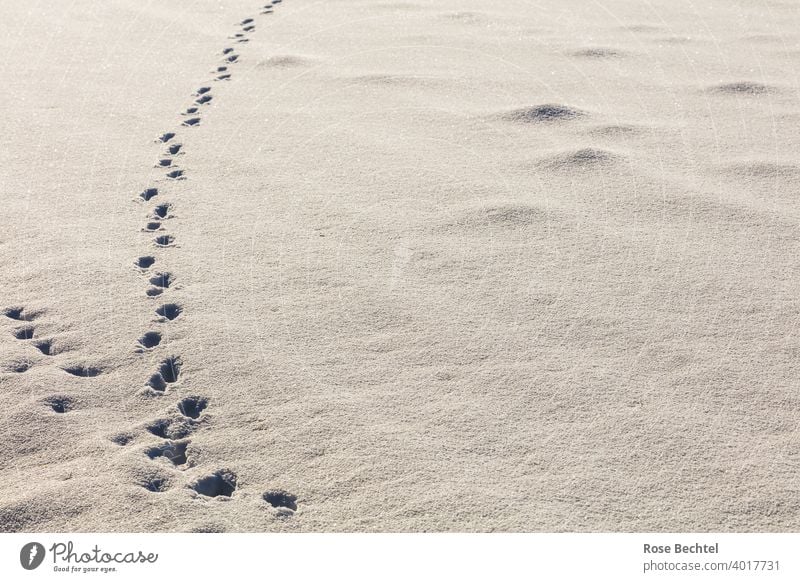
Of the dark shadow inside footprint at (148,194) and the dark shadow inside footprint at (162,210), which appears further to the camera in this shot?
the dark shadow inside footprint at (148,194)

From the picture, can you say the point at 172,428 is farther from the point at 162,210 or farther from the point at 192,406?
the point at 162,210

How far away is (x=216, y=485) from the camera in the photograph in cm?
197

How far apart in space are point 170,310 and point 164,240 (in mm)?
452

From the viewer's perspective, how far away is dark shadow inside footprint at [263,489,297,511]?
1.92 meters

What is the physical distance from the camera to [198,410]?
2.18 metres

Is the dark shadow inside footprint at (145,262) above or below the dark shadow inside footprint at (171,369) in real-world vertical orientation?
above

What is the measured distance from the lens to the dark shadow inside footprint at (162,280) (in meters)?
2.69

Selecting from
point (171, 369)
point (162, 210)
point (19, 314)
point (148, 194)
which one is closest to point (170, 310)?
point (171, 369)

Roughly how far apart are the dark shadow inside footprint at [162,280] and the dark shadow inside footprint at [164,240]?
0.21 m

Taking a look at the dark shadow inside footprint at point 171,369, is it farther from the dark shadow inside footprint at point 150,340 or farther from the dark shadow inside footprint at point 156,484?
the dark shadow inside footprint at point 156,484

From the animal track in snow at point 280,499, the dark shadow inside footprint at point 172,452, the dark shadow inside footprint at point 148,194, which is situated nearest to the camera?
the animal track in snow at point 280,499

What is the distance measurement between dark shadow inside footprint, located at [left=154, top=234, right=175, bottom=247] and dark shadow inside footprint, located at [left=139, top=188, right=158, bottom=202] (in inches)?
12.4

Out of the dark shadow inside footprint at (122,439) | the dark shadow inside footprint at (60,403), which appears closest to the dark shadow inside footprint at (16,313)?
the dark shadow inside footprint at (60,403)

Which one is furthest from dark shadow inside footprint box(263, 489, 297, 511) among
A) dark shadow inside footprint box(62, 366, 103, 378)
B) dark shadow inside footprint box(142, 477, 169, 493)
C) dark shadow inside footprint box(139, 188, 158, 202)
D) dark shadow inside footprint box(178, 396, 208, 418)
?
dark shadow inside footprint box(139, 188, 158, 202)
